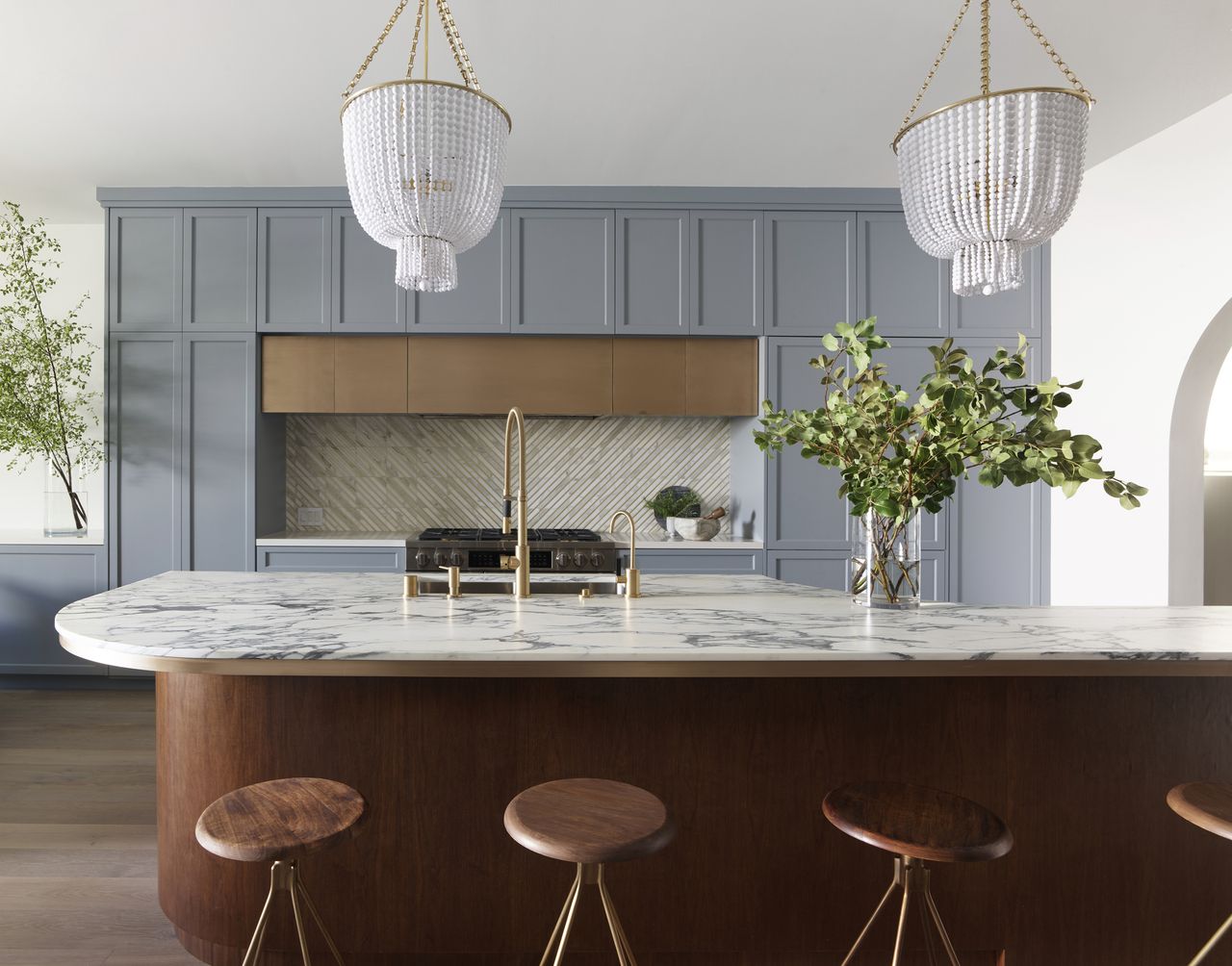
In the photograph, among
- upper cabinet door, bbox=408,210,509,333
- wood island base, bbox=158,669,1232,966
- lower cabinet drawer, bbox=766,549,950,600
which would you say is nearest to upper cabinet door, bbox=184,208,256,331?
upper cabinet door, bbox=408,210,509,333

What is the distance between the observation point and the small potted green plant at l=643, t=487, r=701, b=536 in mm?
4340

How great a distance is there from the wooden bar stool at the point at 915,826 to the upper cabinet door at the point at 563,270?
307cm

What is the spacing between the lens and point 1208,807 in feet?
4.38

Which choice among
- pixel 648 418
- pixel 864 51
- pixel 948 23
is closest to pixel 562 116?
pixel 864 51

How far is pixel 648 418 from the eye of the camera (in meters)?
4.64

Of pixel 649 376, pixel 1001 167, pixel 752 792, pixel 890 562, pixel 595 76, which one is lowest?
pixel 752 792

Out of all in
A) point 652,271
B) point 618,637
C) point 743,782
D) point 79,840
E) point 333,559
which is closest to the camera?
point 618,637

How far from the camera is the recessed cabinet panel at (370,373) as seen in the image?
4.10 meters

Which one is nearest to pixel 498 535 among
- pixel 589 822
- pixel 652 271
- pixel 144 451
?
pixel 652 271

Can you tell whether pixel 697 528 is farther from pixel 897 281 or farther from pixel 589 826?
pixel 589 826

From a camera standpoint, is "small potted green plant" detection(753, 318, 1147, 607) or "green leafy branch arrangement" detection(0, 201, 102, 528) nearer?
"small potted green plant" detection(753, 318, 1147, 607)

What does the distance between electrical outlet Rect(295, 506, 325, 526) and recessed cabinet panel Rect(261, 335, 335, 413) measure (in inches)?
27.5

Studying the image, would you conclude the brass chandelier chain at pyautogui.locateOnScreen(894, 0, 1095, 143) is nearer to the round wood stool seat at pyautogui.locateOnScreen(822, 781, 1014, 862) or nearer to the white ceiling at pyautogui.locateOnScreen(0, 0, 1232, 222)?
the white ceiling at pyautogui.locateOnScreen(0, 0, 1232, 222)

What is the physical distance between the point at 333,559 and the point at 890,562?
3.00 meters
